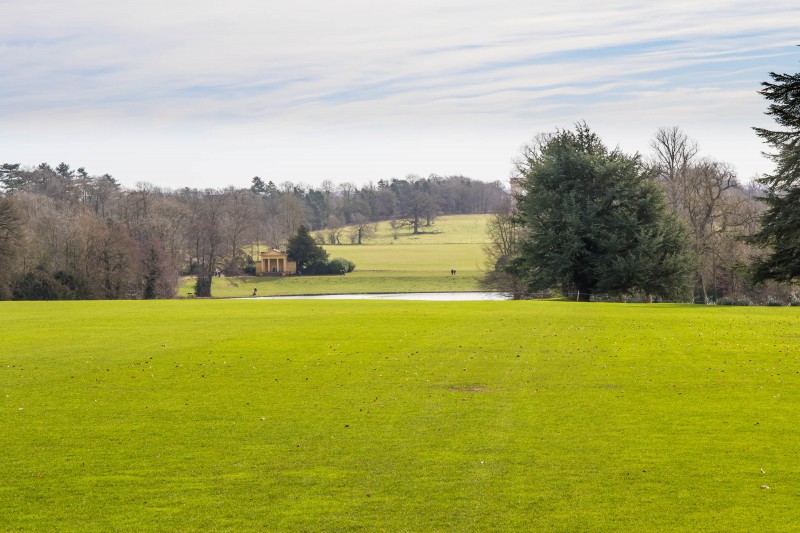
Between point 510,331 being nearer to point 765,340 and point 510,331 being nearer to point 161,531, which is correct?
point 765,340

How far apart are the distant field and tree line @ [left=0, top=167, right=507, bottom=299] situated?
5955 millimetres

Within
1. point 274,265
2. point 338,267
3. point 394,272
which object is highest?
point 274,265

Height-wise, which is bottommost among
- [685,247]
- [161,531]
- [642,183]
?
[161,531]

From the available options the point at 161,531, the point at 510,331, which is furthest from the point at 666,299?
the point at 161,531

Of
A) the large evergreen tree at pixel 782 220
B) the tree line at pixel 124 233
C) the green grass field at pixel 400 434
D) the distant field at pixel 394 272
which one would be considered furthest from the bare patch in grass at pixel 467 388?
the distant field at pixel 394 272

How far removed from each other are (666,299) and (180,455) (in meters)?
55.2

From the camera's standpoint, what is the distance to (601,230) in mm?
61844

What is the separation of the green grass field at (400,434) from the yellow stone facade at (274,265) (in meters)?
101

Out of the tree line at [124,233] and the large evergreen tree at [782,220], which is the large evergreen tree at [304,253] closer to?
the tree line at [124,233]

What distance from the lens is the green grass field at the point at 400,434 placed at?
1088cm

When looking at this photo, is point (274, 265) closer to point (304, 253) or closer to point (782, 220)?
point (304, 253)

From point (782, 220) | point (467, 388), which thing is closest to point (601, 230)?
point (782, 220)

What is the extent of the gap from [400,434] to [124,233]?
8182cm

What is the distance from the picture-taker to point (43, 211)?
112562 mm
